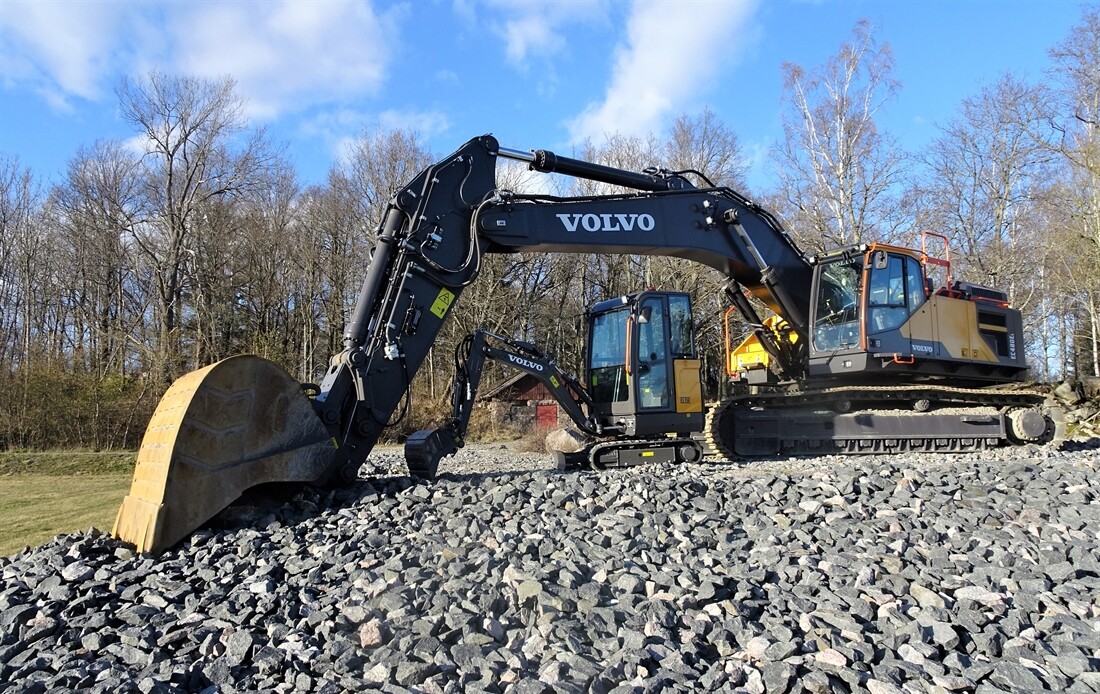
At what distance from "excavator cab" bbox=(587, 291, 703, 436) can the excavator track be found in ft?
3.83

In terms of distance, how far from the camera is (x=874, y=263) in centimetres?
965

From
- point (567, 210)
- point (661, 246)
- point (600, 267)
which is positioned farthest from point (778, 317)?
point (600, 267)

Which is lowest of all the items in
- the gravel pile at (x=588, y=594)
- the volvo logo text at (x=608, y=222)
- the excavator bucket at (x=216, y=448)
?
the gravel pile at (x=588, y=594)

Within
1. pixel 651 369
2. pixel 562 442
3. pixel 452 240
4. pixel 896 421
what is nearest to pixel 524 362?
pixel 651 369

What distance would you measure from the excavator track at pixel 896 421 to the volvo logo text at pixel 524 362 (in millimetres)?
3190

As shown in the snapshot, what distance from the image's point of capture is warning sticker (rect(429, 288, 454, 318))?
6.90 m

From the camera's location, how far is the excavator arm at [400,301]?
5.14 metres

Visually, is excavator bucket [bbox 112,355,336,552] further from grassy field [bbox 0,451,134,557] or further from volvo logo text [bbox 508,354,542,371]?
volvo logo text [bbox 508,354,542,371]

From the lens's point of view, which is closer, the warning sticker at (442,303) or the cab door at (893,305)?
the warning sticker at (442,303)

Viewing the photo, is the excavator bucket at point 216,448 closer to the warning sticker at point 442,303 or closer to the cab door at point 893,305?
the warning sticker at point 442,303

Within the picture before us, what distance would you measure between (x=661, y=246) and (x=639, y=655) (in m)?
5.90

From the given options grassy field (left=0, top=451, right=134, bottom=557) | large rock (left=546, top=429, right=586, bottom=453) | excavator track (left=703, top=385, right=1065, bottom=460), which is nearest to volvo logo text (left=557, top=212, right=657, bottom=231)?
excavator track (left=703, top=385, right=1065, bottom=460)

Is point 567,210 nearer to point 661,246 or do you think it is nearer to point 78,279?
point 661,246

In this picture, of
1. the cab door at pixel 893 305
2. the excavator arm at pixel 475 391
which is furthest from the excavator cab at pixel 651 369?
the cab door at pixel 893 305
